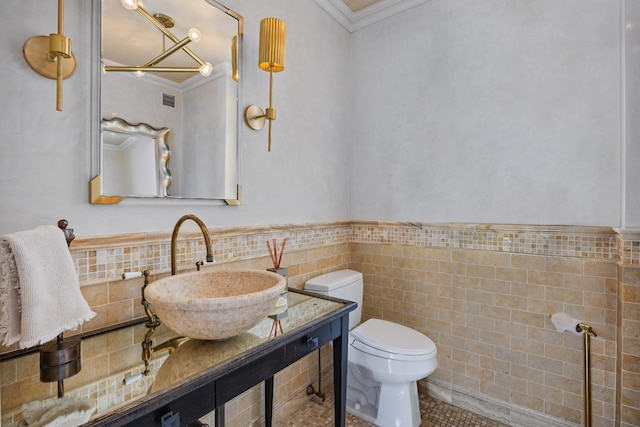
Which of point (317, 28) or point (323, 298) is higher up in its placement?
point (317, 28)

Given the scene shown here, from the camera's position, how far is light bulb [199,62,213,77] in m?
1.46

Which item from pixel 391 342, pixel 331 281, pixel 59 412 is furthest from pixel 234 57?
pixel 391 342

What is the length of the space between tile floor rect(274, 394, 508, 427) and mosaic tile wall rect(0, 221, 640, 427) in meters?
0.08

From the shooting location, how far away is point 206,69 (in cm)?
148

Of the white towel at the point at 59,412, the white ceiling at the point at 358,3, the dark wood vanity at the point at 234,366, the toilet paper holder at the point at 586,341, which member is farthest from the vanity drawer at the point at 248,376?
the white ceiling at the point at 358,3

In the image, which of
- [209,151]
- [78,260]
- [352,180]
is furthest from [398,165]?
[78,260]

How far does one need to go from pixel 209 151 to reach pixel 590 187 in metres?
1.94

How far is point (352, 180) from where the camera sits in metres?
2.49

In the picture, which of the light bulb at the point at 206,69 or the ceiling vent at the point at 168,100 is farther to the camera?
the light bulb at the point at 206,69

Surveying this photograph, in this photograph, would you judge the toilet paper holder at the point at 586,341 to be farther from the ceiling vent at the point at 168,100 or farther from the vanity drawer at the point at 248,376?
the ceiling vent at the point at 168,100

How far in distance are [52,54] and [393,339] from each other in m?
1.89

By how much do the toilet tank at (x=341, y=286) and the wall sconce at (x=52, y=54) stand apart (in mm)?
1460

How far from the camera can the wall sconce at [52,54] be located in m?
0.94

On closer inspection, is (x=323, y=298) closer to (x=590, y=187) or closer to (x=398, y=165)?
(x=398, y=165)
